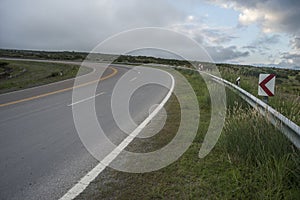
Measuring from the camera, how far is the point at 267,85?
7039 millimetres

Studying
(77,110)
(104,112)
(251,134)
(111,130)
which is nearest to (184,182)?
(251,134)

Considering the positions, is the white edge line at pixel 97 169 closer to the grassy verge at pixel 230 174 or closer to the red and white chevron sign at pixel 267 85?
the grassy verge at pixel 230 174

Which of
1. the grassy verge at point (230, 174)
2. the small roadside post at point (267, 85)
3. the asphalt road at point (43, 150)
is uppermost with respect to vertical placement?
the small roadside post at point (267, 85)

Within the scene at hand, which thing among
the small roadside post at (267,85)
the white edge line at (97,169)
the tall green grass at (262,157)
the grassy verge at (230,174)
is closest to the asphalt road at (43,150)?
the white edge line at (97,169)

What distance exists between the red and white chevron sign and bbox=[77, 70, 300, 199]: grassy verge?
6.09 ft

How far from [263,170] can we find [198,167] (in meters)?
1.05

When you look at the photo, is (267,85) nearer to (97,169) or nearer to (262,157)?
(262,157)

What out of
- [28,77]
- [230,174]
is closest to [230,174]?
[230,174]

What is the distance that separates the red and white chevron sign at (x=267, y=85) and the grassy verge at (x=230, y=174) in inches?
73.1

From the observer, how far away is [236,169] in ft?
15.0

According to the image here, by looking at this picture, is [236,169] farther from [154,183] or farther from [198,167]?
[154,183]

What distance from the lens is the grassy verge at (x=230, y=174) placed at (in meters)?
3.88

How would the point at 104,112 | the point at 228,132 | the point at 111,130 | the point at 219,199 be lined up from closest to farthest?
the point at 219,199 < the point at 228,132 < the point at 111,130 < the point at 104,112

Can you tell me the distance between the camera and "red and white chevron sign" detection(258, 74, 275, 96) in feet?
23.0
